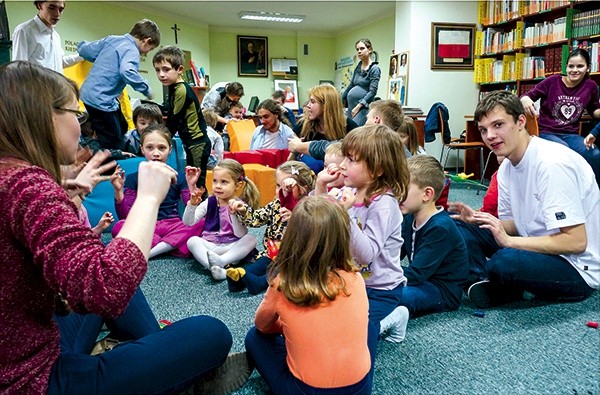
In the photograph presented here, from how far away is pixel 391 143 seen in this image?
163 centimetres

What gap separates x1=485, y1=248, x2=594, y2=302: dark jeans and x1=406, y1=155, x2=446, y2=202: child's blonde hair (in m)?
0.41

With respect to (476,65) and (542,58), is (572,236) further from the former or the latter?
(476,65)

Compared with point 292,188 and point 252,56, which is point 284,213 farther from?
point 252,56

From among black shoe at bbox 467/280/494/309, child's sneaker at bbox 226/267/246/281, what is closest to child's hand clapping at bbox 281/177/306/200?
child's sneaker at bbox 226/267/246/281

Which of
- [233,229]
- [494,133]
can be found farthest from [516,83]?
[233,229]

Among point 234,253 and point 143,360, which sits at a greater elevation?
point 143,360

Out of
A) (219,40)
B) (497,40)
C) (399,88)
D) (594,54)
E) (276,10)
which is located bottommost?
(399,88)

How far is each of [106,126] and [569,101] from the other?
3.91m

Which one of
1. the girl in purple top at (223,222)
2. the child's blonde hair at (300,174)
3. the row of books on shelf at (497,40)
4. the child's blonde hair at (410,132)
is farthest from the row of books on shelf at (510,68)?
the girl in purple top at (223,222)

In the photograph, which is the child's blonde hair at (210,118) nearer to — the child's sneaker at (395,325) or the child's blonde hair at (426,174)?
the child's blonde hair at (426,174)

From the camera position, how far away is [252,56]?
10.6 meters

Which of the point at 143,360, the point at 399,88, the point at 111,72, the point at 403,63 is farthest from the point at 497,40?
the point at 143,360

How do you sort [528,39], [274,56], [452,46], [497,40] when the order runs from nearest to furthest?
[528,39] → [497,40] → [452,46] → [274,56]

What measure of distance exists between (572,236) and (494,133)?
54 centimetres
